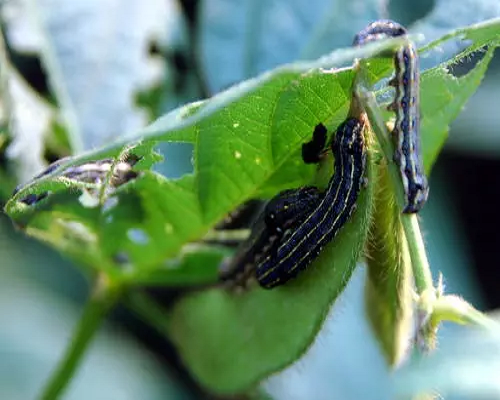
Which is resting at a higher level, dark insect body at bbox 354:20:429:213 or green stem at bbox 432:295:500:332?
dark insect body at bbox 354:20:429:213

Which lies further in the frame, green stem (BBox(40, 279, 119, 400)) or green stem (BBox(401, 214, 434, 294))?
green stem (BBox(40, 279, 119, 400))

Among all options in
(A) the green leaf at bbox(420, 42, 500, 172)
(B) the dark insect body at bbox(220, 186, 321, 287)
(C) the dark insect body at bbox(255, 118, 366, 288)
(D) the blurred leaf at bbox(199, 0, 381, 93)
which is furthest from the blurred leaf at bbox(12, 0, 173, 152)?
(C) the dark insect body at bbox(255, 118, 366, 288)

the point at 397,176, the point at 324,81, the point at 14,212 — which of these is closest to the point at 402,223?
the point at 397,176

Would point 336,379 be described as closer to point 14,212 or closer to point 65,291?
point 65,291

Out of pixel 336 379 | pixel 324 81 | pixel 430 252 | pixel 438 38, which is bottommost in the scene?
pixel 336 379

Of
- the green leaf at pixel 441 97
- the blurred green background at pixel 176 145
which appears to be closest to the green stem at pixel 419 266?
the green leaf at pixel 441 97

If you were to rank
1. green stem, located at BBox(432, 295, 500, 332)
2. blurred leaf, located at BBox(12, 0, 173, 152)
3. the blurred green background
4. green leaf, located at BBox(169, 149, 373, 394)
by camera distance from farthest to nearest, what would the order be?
blurred leaf, located at BBox(12, 0, 173, 152), the blurred green background, green leaf, located at BBox(169, 149, 373, 394), green stem, located at BBox(432, 295, 500, 332)

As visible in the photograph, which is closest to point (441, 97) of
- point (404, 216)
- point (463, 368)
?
point (404, 216)

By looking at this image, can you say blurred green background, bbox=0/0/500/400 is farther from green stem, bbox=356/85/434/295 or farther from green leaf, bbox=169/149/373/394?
green stem, bbox=356/85/434/295
